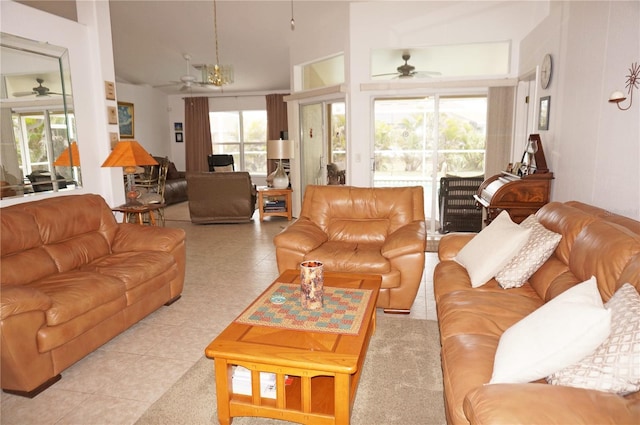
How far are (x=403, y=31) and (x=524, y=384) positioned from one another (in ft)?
16.7

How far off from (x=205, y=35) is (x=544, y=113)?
17.8 feet

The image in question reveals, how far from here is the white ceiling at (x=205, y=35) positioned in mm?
6008

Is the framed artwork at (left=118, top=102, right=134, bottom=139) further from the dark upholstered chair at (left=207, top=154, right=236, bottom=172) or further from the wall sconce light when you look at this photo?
the wall sconce light

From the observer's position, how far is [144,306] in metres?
3.06

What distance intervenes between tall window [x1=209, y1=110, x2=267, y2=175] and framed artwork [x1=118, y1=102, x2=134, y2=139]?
2109mm

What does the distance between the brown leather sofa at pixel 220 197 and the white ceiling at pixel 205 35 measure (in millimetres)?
2375

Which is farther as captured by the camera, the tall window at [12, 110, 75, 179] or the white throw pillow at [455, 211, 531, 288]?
the tall window at [12, 110, 75, 179]

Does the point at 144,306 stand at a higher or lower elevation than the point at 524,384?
lower

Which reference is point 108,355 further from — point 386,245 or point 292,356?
point 386,245

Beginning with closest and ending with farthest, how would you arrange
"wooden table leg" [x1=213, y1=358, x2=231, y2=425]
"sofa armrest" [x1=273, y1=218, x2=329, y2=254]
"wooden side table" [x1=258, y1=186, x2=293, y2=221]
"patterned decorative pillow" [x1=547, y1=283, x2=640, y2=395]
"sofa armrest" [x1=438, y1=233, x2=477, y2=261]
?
"patterned decorative pillow" [x1=547, y1=283, x2=640, y2=395] → "wooden table leg" [x1=213, y1=358, x2=231, y2=425] → "sofa armrest" [x1=438, y1=233, x2=477, y2=261] → "sofa armrest" [x1=273, y1=218, x2=329, y2=254] → "wooden side table" [x1=258, y1=186, x2=293, y2=221]

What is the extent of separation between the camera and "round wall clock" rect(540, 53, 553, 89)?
413cm

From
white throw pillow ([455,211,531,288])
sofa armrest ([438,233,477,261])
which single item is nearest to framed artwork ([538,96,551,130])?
sofa armrest ([438,233,477,261])

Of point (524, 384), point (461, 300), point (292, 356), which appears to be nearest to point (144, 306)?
point (292, 356)

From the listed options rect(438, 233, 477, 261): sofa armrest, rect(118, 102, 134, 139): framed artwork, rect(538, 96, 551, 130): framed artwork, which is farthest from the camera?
rect(118, 102, 134, 139): framed artwork
